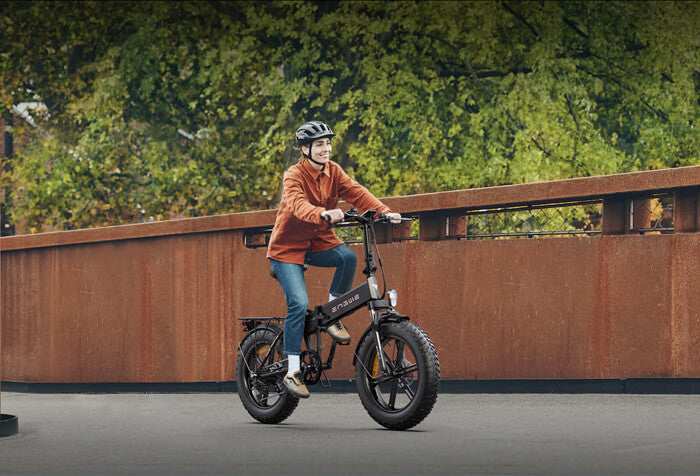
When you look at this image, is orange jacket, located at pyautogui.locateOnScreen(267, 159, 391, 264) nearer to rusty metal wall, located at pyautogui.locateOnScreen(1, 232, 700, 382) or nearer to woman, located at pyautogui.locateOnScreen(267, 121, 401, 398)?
woman, located at pyautogui.locateOnScreen(267, 121, 401, 398)

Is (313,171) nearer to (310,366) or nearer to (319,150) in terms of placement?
(319,150)

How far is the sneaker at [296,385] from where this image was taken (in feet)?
25.9

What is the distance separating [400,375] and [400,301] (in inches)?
154

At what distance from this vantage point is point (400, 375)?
24.0ft

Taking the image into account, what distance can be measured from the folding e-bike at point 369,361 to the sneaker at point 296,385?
0.21ft

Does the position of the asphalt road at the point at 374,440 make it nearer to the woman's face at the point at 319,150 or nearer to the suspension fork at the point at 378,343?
the suspension fork at the point at 378,343

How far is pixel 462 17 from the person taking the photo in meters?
23.2

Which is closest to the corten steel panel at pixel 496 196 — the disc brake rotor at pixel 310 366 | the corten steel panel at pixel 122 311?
the corten steel panel at pixel 122 311

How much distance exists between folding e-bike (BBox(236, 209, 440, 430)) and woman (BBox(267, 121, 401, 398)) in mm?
116

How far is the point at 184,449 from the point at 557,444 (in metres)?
2.17

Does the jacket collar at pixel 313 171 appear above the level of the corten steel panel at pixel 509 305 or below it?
above

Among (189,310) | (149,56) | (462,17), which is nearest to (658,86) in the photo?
(462,17)

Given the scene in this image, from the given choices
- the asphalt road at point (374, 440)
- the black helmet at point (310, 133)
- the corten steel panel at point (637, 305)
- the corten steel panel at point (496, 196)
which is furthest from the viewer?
the corten steel panel at point (637, 305)

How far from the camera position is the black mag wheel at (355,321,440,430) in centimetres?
708
